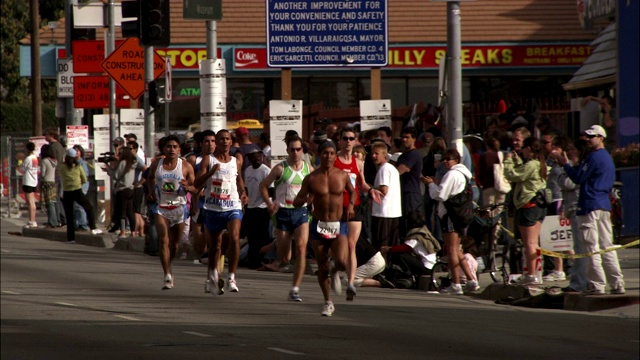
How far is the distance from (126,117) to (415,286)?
9447 mm

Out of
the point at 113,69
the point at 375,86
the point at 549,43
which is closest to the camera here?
the point at 375,86

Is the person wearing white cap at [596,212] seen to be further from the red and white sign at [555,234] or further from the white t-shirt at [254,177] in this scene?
the white t-shirt at [254,177]

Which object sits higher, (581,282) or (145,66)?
(145,66)

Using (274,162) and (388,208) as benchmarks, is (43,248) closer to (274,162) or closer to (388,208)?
(274,162)

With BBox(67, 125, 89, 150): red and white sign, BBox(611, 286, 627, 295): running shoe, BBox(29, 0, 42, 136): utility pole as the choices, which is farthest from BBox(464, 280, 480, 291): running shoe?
BBox(29, 0, 42, 136): utility pole

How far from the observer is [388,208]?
56.6 feet

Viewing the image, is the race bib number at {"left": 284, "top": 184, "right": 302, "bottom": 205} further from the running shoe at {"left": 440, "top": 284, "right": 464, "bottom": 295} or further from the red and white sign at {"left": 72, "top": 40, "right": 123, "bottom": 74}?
the red and white sign at {"left": 72, "top": 40, "right": 123, "bottom": 74}

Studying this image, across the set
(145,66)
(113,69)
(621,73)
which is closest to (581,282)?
(621,73)

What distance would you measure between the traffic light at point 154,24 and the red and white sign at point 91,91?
7233 millimetres

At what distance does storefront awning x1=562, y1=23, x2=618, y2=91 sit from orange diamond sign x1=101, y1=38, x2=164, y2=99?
10.7 metres

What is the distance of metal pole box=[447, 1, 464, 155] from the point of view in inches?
700

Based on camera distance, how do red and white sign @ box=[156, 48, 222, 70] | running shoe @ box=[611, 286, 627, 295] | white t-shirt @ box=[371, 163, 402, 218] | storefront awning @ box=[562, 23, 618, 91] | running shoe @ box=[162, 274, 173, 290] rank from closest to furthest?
running shoe @ box=[611, 286, 627, 295]
running shoe @ box=[162, 274, 173, 290]
white t-shirt @ box=[371, 163, 402, 218]
storefront awning @ box=[562, 23, 618, 91]
red and white sign @ box=[156, 48, 222, 70]

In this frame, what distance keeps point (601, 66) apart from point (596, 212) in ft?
54.1

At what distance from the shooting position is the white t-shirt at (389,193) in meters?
16.9
